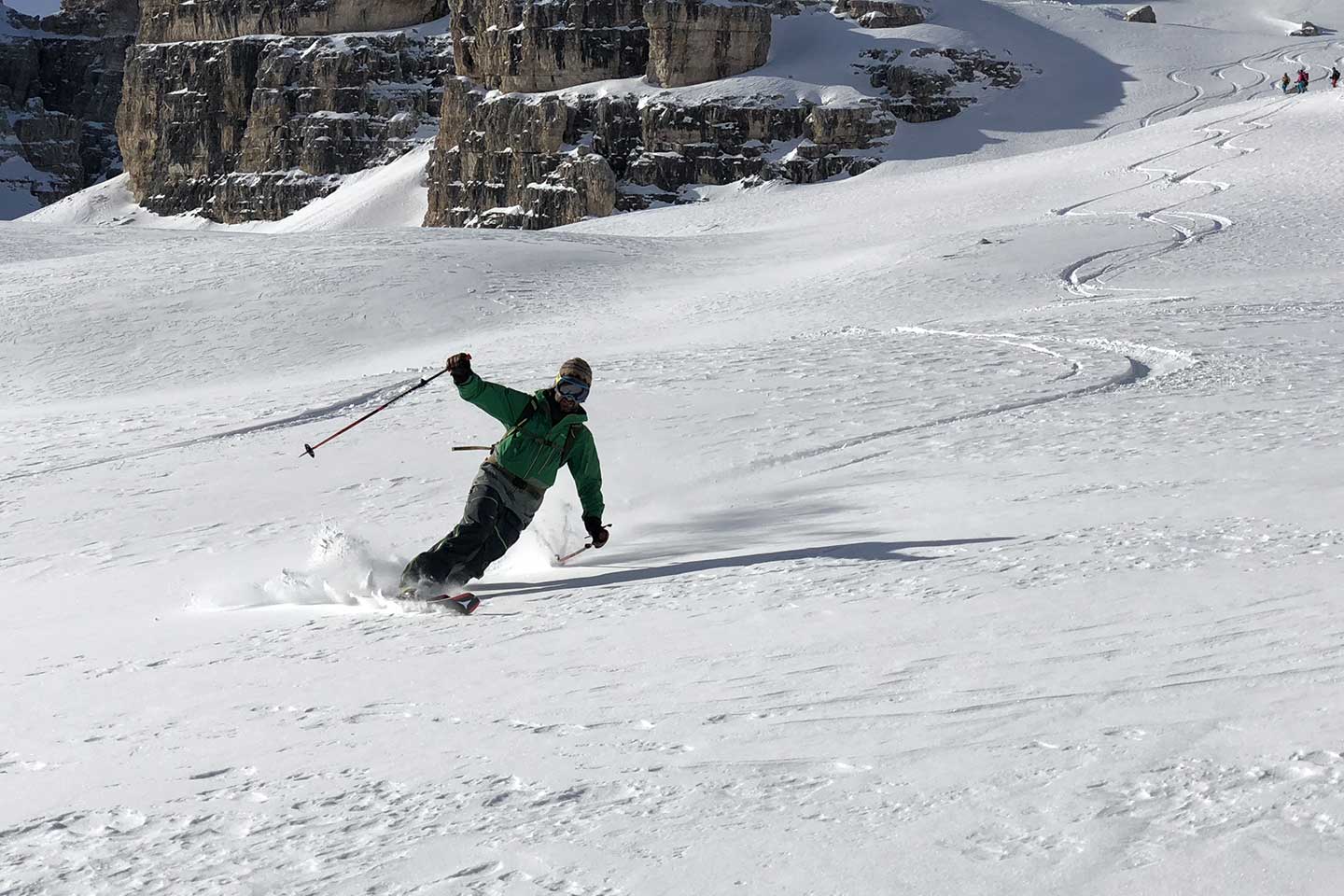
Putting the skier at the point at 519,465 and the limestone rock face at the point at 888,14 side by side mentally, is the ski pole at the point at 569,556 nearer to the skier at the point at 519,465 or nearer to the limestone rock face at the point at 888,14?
the skier at the point at 519,465

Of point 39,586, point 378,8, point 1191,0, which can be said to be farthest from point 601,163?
point 39,586

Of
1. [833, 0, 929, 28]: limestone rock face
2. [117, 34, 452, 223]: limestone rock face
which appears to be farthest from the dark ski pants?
[117, 34, 452, 223]: limestone rock face

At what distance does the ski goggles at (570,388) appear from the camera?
6.40m

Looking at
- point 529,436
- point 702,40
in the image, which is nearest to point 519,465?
point 529,436

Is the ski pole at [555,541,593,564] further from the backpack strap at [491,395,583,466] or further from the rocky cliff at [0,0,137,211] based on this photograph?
the rocky cliff at [0,0,137,211]

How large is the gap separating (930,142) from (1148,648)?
2497 inches

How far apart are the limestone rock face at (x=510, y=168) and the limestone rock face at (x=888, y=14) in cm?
1735

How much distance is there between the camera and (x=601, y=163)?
69.1m

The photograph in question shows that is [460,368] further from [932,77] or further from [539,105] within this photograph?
[539,105]

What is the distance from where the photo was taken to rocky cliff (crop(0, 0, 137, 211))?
116 m

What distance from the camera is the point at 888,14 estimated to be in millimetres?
75750

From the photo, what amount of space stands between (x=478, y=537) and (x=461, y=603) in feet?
2.07

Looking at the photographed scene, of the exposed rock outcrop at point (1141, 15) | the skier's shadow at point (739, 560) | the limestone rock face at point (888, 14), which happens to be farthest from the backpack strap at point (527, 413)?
the exposed rock outcrop at point (1141, 15)

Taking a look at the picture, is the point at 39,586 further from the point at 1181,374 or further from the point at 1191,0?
the point at 1191,0
